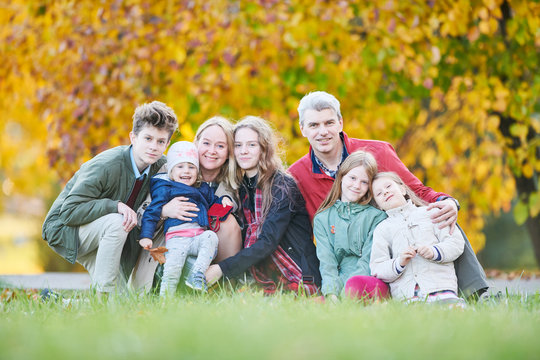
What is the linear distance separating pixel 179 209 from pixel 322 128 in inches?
43.8

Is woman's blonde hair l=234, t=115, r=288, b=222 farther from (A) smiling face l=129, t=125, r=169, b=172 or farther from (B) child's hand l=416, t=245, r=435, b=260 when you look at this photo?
(B) child's hand l=416, t=245, r=435, b=260

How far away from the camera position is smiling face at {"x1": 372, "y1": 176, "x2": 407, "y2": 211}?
3.69 m

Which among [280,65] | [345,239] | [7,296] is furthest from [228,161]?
[280,65]

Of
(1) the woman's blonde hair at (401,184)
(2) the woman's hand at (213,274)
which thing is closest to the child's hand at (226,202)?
(2) the woman's hand at (213,274)

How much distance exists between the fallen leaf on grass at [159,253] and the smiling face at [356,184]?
1235mm

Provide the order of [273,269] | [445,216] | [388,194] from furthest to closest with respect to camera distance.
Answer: [273,269], [388,194], [445,216]

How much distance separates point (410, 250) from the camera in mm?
3340

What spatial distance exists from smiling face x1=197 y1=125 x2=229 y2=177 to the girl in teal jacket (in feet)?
2.63

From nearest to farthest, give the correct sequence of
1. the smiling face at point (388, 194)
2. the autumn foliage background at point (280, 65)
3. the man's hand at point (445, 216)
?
the man's hand at point (445, 216), the smiling face at point (388, 194), the autumn foliage background at point (280, 65)

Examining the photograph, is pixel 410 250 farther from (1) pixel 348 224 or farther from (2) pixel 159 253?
(2) pixel 159 253

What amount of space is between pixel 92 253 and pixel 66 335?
1.95 m

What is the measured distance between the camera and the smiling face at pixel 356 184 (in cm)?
382

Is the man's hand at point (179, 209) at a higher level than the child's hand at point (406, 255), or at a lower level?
higher

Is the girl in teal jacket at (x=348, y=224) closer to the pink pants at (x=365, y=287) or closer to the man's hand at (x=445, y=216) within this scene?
the pink pants at (x=365, y=287)
